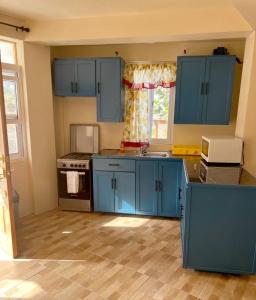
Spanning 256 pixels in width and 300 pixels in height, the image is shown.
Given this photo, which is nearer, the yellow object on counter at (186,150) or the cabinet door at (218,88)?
the cabinet door at (218,88)

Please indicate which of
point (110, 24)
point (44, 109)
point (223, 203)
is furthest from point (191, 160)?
point (44, 109)

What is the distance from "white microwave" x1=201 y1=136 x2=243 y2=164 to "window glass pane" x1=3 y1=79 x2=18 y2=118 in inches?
102

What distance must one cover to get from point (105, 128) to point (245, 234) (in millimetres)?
2568

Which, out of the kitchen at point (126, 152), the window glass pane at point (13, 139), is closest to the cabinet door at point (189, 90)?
the kitchen at point (126, 152)

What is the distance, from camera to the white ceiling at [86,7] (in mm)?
2497

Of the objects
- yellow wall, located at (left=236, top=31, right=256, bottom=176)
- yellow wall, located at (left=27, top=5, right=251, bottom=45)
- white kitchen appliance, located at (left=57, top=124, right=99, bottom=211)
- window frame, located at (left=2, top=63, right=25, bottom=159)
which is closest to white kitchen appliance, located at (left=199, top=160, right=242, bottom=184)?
yellow wall, located at (left=236, top=31, right=256, bottom=176)

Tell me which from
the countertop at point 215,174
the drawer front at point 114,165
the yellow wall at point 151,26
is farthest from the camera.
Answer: the drawer front at point 114,165

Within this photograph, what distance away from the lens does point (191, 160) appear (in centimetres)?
319

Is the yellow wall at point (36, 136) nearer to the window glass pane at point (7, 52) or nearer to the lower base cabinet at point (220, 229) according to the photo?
the window glass pane at point (7, 52)

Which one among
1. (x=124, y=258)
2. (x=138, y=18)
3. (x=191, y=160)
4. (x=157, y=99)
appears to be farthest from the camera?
(x=157, y=99)

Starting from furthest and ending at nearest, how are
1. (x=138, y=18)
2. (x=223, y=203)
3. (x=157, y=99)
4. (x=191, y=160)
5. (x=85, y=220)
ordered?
1. (x=157, y=99)
2. (x=85, y=220)
3. (x=191, y=160)
4. (x=138, y=18)
5. (x=223, y=203)

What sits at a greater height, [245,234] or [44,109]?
[44,109]

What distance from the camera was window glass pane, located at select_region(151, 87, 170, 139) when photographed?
3.74 metres

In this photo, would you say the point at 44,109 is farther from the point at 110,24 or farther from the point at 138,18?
the point at 138,18
